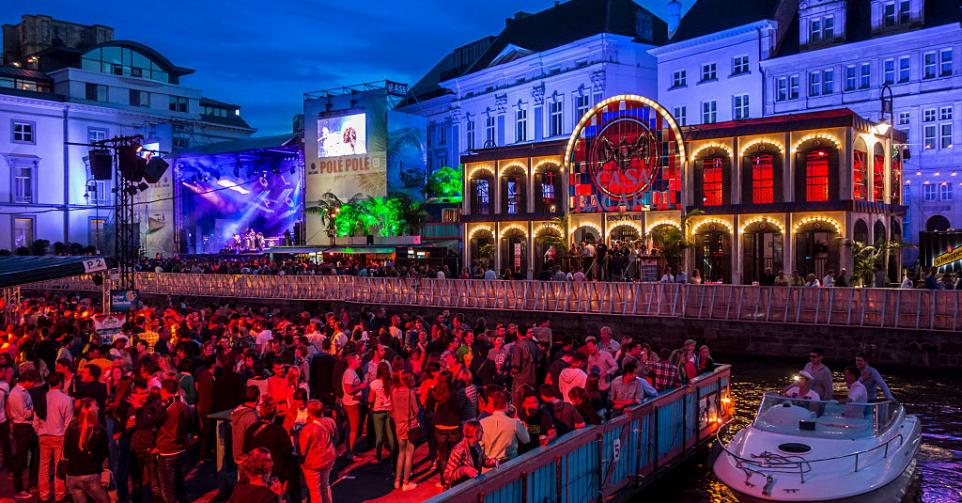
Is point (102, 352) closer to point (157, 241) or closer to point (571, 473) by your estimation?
point (571, 473)

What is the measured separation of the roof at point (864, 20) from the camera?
4222 cm

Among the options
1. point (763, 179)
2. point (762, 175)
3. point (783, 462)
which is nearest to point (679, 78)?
point (762, 175)

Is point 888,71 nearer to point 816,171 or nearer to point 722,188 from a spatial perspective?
point 816,171

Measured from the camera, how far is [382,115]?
6259cm

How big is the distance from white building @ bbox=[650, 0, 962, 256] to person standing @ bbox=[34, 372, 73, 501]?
34671 millimetres

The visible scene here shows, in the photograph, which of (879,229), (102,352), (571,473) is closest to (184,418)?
(571,473)

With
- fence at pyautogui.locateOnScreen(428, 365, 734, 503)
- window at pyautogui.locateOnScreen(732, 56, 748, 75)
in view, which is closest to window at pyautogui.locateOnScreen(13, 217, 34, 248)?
window at pyautogui.locateOnScreen(732, 56, 748, 75)

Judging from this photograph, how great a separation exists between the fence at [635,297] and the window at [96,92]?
38125 millimetres

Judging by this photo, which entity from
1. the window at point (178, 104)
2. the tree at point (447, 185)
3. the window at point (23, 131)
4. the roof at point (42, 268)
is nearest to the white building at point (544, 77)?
the tree at point (447, 185)

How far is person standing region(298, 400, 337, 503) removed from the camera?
9.45 meters

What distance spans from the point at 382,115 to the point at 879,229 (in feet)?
117

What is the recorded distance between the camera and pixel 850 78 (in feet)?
150

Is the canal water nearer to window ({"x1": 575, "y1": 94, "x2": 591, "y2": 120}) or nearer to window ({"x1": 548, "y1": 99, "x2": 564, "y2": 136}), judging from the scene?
window ({"x1": 575, "y1": 94, "x2": 591, "y2": 120})

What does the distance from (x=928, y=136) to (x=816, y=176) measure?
10347 mm
